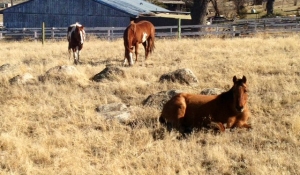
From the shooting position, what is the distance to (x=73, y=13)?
3878cm

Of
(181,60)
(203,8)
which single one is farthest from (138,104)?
(203,8)

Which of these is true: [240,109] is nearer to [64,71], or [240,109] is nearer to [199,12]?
[64,71]

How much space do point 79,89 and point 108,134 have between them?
12.6 feet

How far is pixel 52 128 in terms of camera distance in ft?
24.9

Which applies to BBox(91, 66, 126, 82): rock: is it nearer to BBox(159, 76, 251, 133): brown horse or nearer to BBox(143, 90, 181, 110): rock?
BBox(143, 90, 181, 110): rock

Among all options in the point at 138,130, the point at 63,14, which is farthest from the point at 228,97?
the point at 63,14

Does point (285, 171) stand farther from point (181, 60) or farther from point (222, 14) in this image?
point (222, 14)

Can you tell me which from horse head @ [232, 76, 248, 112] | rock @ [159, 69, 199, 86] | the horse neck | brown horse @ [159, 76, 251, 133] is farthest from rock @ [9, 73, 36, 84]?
horse head @ [232, 76, 248, 112]

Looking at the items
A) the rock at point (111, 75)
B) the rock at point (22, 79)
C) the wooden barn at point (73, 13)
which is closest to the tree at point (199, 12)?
the wooden barn at point (73, 13)

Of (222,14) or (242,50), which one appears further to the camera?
(222,14)

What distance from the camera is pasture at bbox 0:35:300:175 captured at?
584 centimetres

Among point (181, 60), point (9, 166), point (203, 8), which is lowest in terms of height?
point (9, 166)

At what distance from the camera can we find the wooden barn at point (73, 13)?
121ft

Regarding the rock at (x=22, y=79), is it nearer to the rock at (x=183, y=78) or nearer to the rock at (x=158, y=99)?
the rock at (x=183, y=78)
